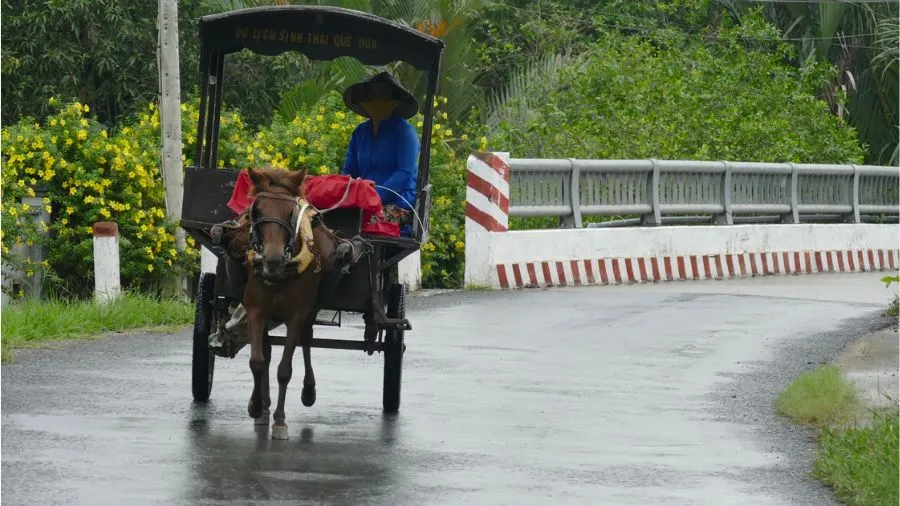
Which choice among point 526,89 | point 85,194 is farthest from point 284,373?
point 526,89

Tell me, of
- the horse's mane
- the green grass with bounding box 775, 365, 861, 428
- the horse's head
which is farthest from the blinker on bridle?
the green grass with bounding box 775, 365, 861, 428

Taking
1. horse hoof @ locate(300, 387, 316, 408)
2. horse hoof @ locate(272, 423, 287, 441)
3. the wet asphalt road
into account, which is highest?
horse hoof @ locate(300, 387, 316, 408)

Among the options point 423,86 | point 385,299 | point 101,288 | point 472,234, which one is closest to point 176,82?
point 101,288

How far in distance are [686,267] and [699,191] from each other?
175 centimetres

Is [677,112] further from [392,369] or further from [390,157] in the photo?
[392,369]

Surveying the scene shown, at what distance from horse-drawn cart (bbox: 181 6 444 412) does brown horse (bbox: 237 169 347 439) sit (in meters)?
0.35

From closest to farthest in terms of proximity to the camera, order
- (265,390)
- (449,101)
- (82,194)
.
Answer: (265,390) → (82,194) → (449,101)

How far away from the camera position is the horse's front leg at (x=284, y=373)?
9.88 metres

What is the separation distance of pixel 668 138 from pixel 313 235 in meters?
18.3

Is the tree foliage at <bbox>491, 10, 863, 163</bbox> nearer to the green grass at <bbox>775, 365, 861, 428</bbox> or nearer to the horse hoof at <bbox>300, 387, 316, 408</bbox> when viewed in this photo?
the green grass at <bbox>775, 365, 861, 428</bbox>

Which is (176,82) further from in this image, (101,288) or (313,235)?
(313,235)

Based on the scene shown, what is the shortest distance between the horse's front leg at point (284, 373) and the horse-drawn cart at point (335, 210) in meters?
0.37

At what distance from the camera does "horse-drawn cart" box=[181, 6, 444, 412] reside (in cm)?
1062

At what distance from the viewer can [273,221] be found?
9594mm
